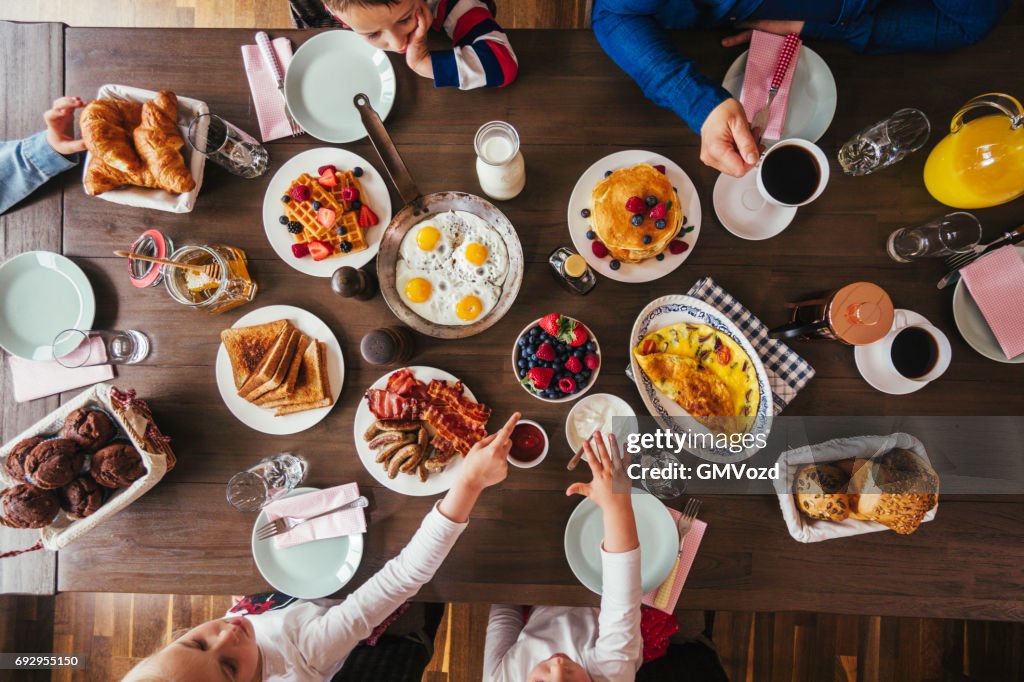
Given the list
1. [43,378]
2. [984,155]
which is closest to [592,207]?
[984,155]

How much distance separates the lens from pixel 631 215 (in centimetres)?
169

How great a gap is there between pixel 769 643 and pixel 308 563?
105 inches

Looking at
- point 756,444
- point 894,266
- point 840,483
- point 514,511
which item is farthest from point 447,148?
point 840,483

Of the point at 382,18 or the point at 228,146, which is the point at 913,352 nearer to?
the point at 382,18

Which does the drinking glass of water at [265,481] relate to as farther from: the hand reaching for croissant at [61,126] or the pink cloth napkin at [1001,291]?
the pink cloth napkin at [1001,291]

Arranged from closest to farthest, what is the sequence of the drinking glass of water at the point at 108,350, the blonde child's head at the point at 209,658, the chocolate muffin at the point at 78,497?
the blonde child's head at the point at 209,658, the chocolate muffin at the point at 78,497, the drinking glass of water at the point at 108,350

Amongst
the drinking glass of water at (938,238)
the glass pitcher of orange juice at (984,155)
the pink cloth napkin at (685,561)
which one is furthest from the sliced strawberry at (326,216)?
the glass pitcher of orange juice at (984,155)

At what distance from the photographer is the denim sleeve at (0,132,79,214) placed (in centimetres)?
183

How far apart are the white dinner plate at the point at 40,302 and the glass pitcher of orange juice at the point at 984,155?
9.86 ft

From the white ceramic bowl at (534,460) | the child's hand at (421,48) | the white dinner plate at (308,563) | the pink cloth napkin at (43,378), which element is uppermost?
the child's hand at (421,48)

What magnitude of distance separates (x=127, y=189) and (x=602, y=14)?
1779 mm

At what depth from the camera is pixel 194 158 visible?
5.99 feet

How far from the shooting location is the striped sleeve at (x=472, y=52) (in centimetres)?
179

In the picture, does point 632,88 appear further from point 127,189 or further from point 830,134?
point 127,189
